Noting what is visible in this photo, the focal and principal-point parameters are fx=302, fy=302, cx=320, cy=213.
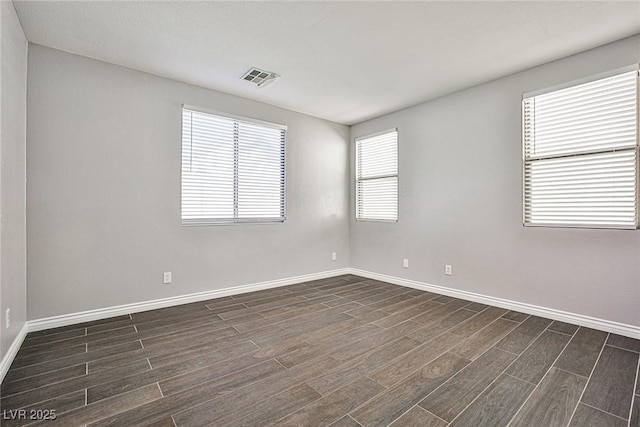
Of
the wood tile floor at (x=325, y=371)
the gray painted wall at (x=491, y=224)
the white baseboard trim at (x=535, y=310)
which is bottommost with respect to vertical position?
the wood tile floor at (x=325, y=371)

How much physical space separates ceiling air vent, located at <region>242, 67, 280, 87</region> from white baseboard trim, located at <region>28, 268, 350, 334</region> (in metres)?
2.57

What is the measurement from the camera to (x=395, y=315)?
3.16m

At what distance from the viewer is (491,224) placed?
11.5 feet

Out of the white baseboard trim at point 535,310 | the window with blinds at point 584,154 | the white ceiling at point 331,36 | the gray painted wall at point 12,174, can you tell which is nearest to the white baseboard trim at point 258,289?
the white baseboard trim at point 535,310

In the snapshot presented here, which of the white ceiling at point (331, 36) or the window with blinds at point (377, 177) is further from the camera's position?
the window with blinds at point (377, 177)

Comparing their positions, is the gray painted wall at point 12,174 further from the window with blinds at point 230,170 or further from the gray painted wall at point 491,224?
the gray painted wall at point 491,224

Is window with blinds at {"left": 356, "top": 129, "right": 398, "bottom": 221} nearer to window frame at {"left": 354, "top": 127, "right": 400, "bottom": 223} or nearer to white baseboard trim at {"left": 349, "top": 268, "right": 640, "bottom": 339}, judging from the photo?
window frame at {"left": 354, "top": 127, "right": 400, "bottom": 223}

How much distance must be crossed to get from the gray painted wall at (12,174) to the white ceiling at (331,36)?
0.87 ft

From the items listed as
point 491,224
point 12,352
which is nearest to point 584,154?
point 491,224

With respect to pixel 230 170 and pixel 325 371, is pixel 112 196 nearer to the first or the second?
pixel 230 170

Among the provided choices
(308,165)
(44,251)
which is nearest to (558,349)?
(308,165)

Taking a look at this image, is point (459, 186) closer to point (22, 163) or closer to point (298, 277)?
point (298, 277)

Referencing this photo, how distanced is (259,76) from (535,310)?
12.7 feet

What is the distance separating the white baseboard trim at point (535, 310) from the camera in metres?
2.62
